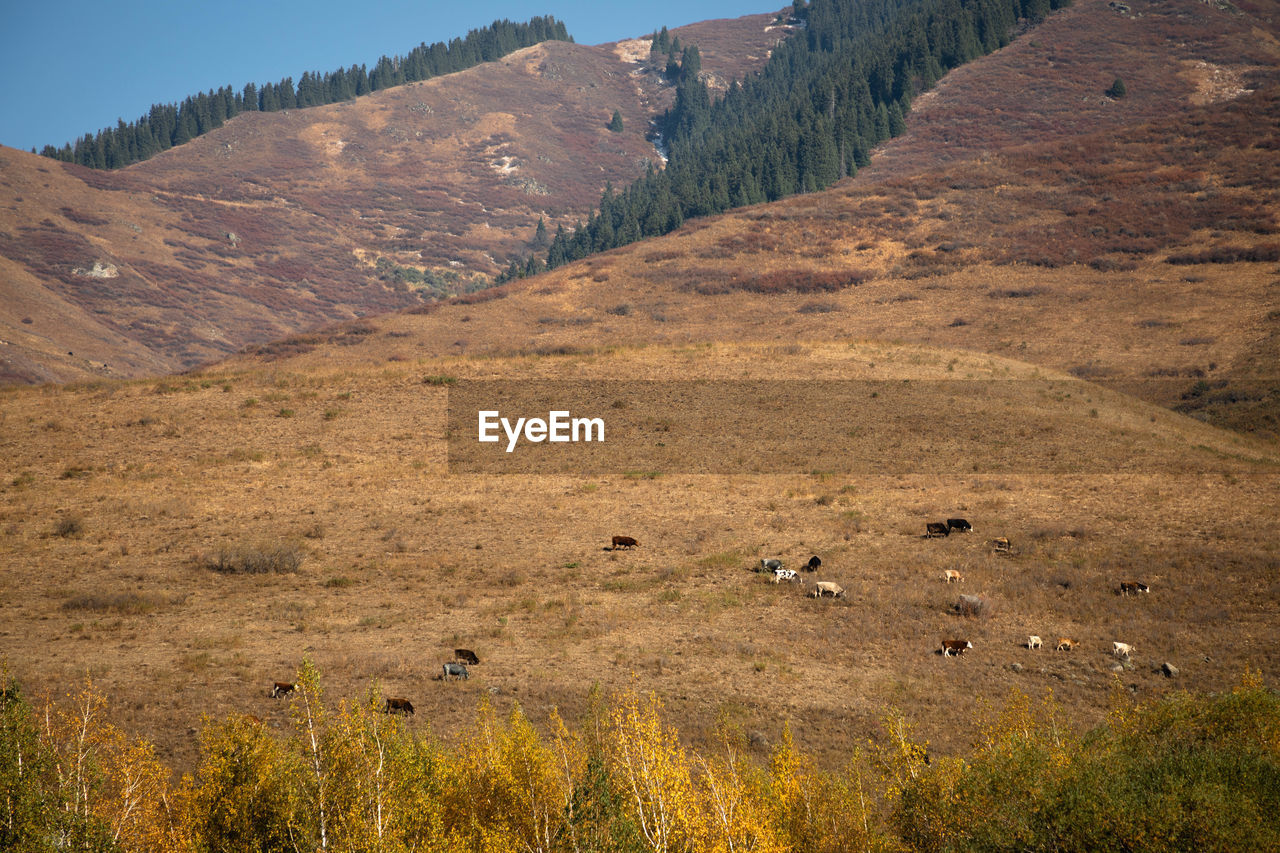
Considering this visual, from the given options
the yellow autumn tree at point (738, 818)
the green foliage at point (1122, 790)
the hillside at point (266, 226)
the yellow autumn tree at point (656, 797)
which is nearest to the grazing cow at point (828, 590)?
the green foliage at point (1122, 790)

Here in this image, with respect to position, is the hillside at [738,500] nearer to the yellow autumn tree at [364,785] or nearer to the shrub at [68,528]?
the shrub at [68,528]

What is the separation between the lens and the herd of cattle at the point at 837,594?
17109mm

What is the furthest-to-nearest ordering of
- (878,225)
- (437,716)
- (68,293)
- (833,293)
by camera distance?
(68,293) < (878,225) < (833,293) < (437,716)

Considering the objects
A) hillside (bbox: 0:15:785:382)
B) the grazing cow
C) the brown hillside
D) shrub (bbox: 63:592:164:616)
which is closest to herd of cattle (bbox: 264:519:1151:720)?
the grazing cow

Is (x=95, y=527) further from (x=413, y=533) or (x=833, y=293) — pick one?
(x=833, y=293)

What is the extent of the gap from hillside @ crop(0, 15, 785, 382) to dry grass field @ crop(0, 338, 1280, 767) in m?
47.5

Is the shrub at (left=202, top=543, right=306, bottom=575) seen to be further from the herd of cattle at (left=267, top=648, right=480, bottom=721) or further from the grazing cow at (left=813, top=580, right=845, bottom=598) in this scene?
the grazing cow at (left=813, top=580, right=845, bottom=598)

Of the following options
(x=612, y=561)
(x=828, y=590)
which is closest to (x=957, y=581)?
(x=828, y=590)

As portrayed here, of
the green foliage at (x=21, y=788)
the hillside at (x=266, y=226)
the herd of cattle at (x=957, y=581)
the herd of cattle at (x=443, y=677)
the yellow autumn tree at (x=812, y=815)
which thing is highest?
the hillside at (x=266, y=226)

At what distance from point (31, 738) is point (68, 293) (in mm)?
110552

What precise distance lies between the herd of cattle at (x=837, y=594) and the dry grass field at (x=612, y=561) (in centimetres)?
37

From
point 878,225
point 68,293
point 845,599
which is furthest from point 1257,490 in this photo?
point 68,293

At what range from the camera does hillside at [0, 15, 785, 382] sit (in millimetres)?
97500

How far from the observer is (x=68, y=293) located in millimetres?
100062
